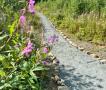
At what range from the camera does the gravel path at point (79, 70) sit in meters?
6.14

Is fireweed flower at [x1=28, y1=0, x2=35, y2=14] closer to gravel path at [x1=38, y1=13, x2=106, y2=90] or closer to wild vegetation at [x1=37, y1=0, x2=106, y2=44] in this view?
gravel path at [x1=38, y1=13, x2=106, y2=90]

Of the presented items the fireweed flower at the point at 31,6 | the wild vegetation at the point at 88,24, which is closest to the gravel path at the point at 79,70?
the wild vegetation at the point at 88,24

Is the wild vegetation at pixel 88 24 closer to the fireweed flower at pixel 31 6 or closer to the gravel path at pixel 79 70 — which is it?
the gravel path at pixel 79 70

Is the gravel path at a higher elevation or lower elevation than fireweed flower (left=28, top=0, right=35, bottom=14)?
lower

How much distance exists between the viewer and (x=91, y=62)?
7914 mm

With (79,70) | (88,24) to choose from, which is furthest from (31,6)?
(88,24)

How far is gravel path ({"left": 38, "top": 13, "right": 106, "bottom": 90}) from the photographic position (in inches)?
242

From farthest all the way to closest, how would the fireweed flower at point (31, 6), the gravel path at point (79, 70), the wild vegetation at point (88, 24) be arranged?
the wild vegetation at point (88, 24)
the gravel path at point (79, 70)
the fireweed flower at point (31, 6)

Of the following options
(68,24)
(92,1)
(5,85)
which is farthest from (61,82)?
(92,1)

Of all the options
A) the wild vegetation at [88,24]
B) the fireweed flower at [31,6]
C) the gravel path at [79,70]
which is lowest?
the gravel path at [79,70]

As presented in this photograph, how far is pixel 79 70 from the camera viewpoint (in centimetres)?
710

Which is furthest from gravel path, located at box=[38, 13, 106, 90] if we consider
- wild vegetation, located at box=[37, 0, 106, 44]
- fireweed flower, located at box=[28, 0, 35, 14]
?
fireweed flower, located at box=[28, 0, 35, 14]

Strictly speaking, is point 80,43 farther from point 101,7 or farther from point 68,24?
point 101,7

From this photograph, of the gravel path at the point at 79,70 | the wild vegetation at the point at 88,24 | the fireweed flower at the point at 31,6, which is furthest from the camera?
the wild vegetation at the point at 88,24
